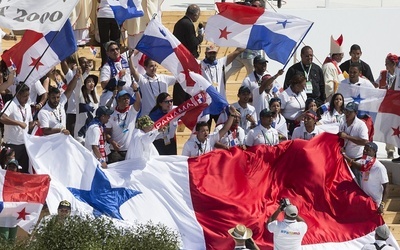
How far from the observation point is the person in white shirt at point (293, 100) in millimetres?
22234

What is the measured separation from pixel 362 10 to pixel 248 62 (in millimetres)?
4122

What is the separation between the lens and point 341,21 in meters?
27.6

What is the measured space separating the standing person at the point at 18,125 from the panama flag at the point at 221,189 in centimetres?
71

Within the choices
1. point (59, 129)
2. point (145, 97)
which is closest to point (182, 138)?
point (145, 97)

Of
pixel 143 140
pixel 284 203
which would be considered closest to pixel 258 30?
pixel 143 140

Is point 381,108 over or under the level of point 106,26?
under

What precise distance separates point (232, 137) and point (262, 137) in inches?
16.5

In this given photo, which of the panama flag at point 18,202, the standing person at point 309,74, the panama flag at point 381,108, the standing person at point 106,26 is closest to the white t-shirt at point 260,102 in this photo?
the standing person at point 309,74

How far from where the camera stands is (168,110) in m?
21.1

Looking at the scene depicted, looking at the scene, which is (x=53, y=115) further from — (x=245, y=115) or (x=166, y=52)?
(x=245, y=115)

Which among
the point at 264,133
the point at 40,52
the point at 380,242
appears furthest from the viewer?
the point at 264,133

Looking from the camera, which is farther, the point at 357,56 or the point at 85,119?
the point at 357,56

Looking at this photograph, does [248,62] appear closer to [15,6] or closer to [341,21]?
[341,21]

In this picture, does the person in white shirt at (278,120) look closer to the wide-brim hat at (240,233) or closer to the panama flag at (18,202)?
the wide-brim hat at (240,233)
